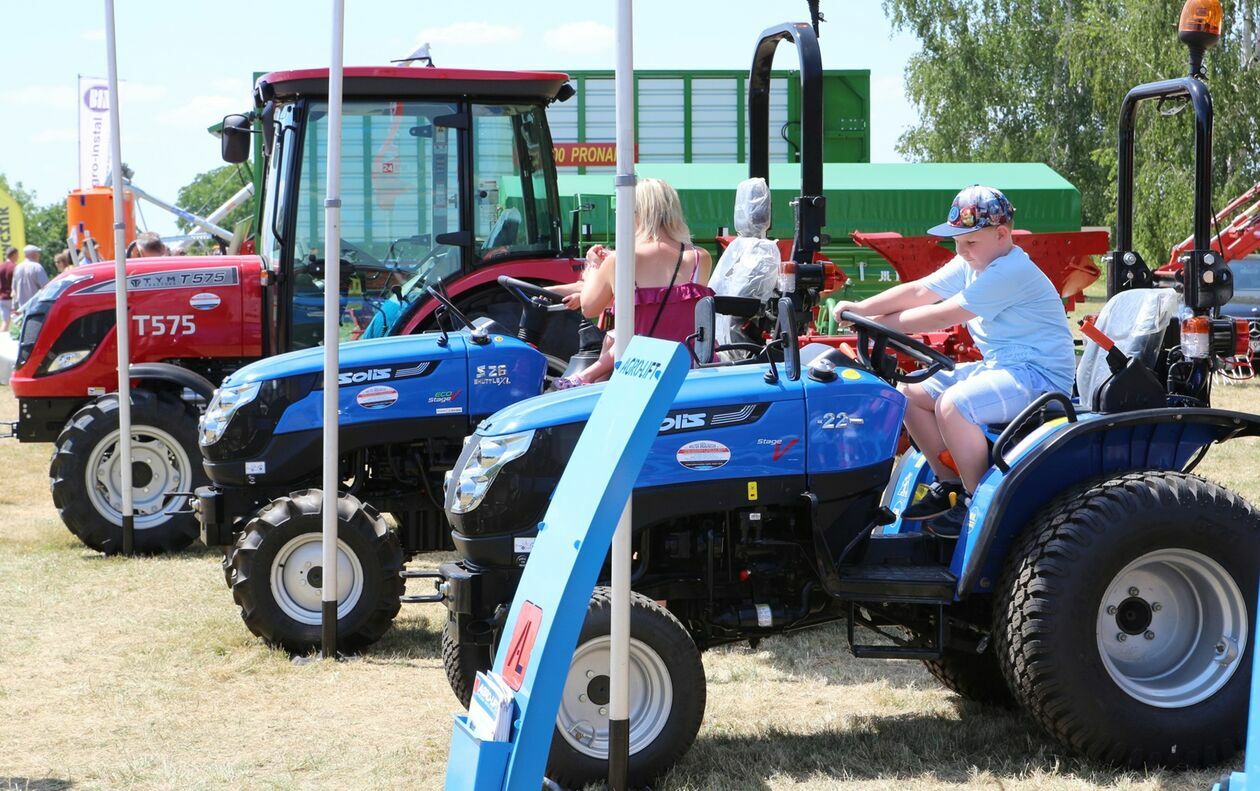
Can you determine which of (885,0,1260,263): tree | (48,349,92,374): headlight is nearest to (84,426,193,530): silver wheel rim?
(48,349,92,374): headlight

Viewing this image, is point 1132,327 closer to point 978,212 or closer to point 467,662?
point 978,212

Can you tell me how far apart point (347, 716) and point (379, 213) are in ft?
11.0

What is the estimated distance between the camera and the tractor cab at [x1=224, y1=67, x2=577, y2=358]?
24.1 ft

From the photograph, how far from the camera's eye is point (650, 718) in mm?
3840

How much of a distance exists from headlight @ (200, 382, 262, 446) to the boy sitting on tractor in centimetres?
281

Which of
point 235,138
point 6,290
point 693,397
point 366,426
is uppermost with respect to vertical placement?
point 235,138

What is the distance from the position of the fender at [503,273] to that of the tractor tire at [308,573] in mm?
1907

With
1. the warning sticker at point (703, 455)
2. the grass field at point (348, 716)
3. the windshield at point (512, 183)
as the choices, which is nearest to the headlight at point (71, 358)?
the grass field at point (348, 716)

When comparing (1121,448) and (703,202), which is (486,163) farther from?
(703,202)

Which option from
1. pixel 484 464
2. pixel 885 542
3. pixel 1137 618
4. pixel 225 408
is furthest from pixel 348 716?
pixel 1137 618

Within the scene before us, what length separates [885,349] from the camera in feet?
13.7

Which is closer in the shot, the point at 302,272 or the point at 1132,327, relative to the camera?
the point at 1132,327

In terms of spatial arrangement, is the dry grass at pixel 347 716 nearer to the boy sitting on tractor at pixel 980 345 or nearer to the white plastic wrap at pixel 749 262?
the boy sitting on tractor at pixel 980 345

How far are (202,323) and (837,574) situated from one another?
4.84 meters
